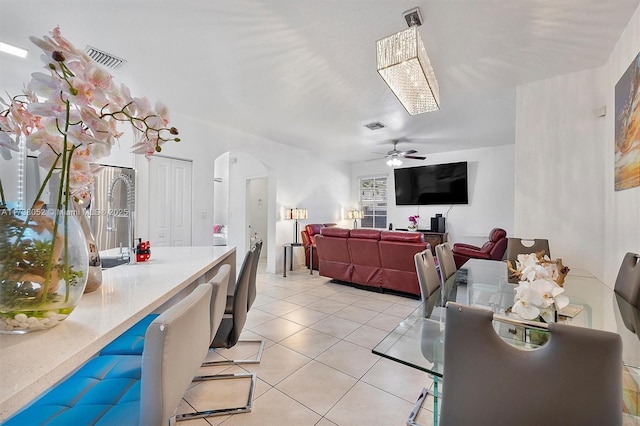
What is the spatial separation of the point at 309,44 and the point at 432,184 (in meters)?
5.35

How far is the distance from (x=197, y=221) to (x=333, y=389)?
3418 mm

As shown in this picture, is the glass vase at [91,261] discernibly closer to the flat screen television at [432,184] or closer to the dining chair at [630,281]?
the dining chair at [630,281]

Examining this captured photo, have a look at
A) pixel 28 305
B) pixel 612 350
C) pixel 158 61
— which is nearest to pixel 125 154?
pixel 158 61

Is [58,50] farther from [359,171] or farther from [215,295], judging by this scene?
[359,171]

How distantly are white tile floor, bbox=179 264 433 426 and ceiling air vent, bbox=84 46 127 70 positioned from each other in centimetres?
289

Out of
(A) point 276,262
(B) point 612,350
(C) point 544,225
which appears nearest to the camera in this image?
(B) point 612,350

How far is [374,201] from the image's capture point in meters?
7.97

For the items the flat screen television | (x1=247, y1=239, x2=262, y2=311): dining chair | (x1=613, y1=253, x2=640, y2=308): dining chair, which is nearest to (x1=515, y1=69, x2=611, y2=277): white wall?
(x1=613, y1=253, x2=640, y2=308): dining chair

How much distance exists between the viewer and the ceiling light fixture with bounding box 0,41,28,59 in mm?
2340

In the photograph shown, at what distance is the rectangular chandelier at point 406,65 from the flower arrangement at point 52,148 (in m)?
1.83

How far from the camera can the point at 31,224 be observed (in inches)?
29.6

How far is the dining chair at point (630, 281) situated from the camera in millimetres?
1688

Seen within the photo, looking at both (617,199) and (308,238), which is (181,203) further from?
(617,199)

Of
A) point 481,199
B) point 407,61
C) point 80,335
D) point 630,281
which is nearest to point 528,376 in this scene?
point 80,335
